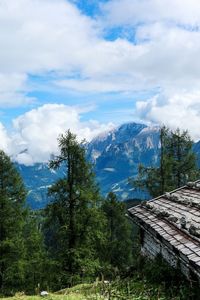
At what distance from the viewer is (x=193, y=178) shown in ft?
128

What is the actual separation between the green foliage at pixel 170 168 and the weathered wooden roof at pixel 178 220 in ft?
64.4

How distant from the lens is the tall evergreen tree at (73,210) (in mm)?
24469

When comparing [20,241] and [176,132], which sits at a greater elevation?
[176,132]

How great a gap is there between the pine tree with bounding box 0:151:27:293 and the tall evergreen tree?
389 centimetres

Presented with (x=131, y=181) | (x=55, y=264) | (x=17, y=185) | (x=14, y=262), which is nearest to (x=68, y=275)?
(x=55, y=264)

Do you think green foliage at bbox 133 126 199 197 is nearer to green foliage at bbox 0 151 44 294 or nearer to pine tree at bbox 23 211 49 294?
pine tree at bbox 23 211 49 294

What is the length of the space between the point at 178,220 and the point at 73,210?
1258cm

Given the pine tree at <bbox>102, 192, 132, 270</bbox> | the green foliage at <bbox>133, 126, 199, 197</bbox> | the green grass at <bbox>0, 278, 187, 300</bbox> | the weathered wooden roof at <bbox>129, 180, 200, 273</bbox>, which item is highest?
the green foliage at <bbox>133, 126, 199, 197</bbox>

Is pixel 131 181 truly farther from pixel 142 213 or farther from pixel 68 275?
pixel 142 213

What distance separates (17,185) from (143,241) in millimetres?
13411

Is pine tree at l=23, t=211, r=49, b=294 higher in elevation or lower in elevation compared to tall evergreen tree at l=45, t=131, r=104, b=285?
lower

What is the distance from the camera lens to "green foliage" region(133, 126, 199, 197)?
3863 centimetres

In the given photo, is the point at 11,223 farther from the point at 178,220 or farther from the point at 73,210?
the point at 178,220

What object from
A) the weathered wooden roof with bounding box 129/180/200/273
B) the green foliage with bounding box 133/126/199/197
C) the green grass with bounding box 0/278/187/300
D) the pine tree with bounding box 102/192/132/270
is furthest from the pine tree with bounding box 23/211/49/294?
the green grass with bounding box 0/278/187/300
